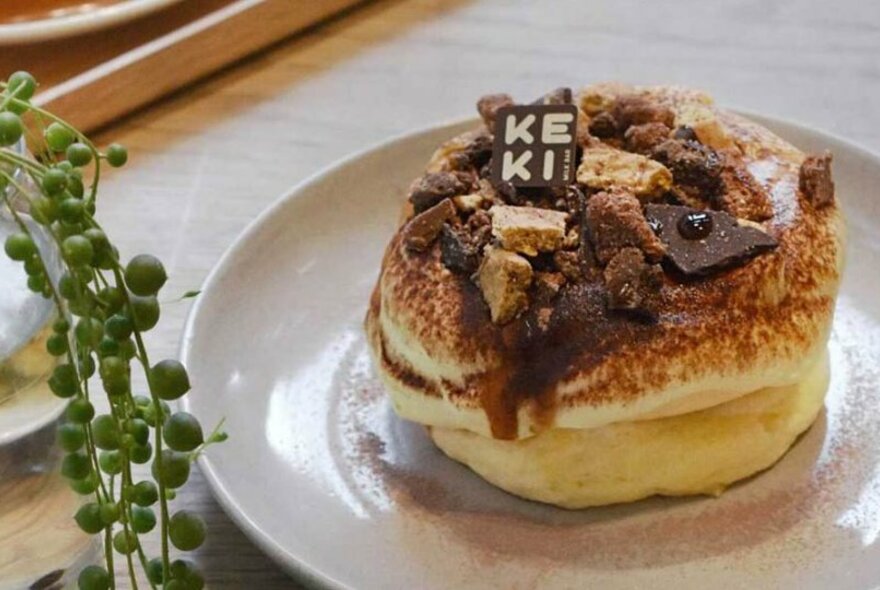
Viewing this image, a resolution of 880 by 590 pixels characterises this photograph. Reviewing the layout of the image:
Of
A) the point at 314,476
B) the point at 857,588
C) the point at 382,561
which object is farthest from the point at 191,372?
the point at 857,588

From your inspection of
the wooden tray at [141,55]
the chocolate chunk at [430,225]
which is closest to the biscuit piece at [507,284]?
the chocolate chunk at [430,225]

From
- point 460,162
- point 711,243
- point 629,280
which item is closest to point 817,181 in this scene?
point 711,243

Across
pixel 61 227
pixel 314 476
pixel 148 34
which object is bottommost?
pixel 314 476

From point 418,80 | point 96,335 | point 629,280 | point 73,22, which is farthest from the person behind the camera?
point 418,80

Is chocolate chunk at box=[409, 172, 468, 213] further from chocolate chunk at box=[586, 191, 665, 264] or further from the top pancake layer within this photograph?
chocolate chunk at box=[586, 191, 665, 264]

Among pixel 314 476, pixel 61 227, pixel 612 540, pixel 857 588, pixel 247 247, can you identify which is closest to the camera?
pixel 61 227

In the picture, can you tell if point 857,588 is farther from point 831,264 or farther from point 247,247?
point 247,247

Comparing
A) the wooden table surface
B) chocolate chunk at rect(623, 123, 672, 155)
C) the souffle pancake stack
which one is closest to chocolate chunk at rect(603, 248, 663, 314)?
the souffle pancake stack

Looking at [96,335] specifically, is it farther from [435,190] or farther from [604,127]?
[604,127]
